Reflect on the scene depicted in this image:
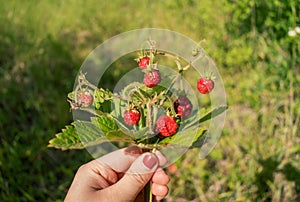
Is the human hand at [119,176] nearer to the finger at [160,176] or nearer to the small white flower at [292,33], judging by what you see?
the finger at [160,176]

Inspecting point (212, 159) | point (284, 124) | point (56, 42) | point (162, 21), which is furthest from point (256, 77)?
point (56, 42)

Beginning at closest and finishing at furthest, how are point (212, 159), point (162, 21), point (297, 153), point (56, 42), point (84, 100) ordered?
1. point (84, 100)
2. point (297, 153)
3. point (212, 159)
4. point (56, 42)
5. point (162, 21)

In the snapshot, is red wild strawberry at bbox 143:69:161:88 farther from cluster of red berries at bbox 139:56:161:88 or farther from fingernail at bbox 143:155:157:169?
fingernail at bbox 143:155:157:169

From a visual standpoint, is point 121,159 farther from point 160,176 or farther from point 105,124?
point 105,124

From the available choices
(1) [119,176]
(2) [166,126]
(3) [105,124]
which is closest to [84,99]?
(3) [105,124]

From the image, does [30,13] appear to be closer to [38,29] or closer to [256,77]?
[38,29]
